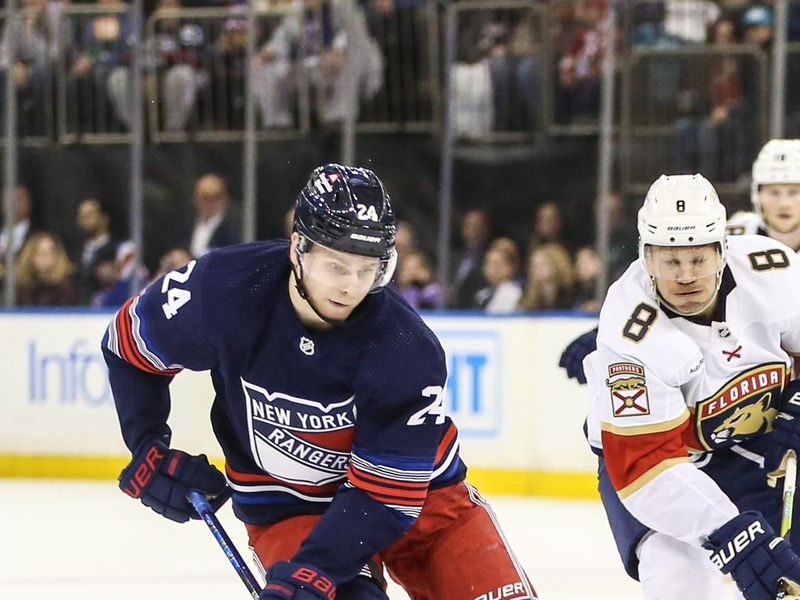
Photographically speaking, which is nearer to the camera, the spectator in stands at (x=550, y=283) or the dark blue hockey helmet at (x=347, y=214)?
the dark blue hockey helmet at (x=347, y=214)

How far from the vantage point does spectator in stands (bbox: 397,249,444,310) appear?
23.4ft

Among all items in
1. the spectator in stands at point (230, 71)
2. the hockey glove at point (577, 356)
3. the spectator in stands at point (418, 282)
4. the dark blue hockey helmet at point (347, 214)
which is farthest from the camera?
the spectator in stands at point (230, 71)

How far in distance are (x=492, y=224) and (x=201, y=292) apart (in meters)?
4.79

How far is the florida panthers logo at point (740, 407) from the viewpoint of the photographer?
302 centimetres

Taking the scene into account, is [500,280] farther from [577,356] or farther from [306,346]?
[306,346]

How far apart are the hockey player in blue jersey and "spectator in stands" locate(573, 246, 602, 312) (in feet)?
13.2

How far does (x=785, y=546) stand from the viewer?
108 inches

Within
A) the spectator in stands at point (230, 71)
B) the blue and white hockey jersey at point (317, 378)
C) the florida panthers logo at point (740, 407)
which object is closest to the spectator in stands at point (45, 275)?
the spectator in stands at point (230, 71)

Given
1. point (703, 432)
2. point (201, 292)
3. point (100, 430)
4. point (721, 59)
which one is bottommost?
point (100, 430)

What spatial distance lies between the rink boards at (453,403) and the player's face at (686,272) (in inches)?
138

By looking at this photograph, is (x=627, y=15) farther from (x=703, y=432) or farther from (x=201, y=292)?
(x=201, y=292)

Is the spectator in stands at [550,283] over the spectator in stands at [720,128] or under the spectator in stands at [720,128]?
under

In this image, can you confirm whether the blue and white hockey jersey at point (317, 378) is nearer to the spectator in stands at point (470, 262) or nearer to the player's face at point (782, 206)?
the player's face at point (782, 206)

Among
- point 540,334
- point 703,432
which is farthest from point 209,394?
point 703,432
